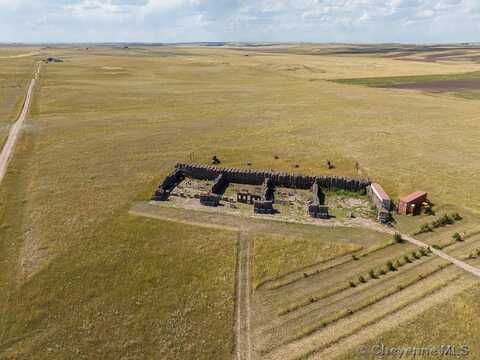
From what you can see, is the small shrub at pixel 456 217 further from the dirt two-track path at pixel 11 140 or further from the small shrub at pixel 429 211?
the dirt two-track path at pixel 11 140

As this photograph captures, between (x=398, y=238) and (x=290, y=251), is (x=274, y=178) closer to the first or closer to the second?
(x=290, y=251)

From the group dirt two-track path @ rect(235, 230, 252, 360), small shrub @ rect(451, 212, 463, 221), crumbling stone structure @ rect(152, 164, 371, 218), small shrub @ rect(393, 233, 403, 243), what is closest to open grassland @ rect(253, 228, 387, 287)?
dirt two-track path @ rect(235, 230, 252, 360)

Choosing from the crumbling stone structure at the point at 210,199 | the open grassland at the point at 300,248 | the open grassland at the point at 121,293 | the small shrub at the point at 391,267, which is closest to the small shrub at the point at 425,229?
the open grassland at the point at 300,248

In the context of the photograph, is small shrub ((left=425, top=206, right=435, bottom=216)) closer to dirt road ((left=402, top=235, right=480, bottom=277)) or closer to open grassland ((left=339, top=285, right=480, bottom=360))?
dirt road ((left=402, top=235, right=480, bottom=277))

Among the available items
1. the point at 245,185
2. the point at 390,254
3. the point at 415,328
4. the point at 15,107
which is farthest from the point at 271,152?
the point at 15,107

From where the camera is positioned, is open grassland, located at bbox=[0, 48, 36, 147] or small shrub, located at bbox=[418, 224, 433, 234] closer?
small shrub, located at bbox=[418, 224, 433, 234]

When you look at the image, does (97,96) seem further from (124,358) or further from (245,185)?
(124,358)
